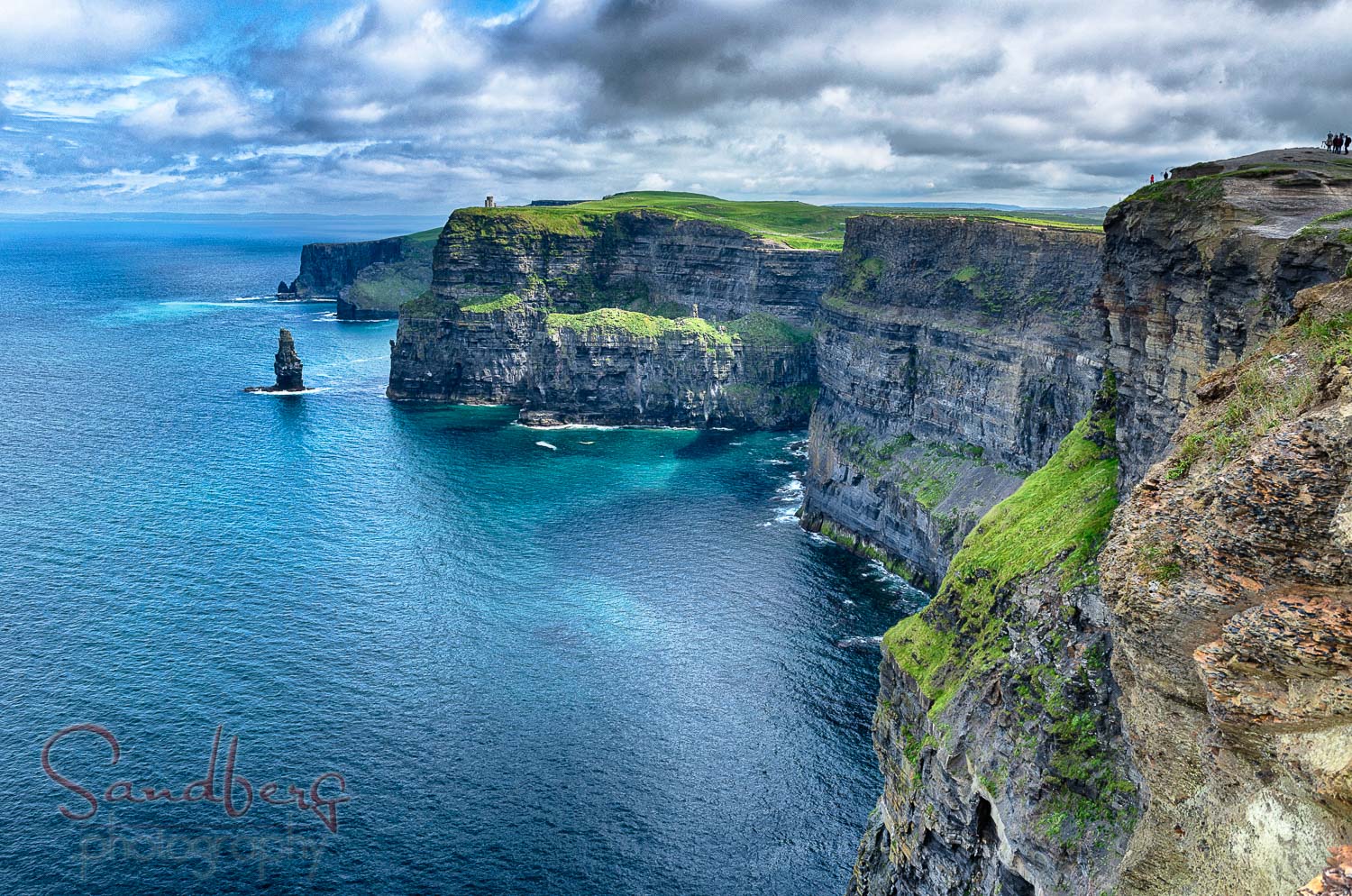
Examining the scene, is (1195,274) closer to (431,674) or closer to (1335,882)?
(1335,882)

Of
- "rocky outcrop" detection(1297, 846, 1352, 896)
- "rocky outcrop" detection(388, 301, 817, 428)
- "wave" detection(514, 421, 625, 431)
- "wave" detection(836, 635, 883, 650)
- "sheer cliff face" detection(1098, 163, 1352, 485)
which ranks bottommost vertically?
"wave" detection(836, 635, 883, 650)

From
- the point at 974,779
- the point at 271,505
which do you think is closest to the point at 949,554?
the point at 974,779

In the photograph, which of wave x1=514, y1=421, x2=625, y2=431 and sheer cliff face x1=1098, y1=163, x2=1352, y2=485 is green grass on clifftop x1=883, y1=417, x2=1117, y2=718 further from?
wave x1=514, y1=421, x2=625, y2=431

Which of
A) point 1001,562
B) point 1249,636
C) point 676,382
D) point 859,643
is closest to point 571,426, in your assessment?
point 676,382

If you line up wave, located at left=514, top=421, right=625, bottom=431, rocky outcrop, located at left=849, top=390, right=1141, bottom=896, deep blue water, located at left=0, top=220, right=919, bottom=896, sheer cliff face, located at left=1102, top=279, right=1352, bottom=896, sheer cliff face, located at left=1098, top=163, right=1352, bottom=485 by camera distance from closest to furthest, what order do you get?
sheer cliff face, located at left=1102, top=279, right=1352, bottom=896 → rocky outcrop, located at left=849, top=390, right=1141, bottom=896 → sheer cliff face, located at left=1098, top=163, right=1352, bottom=485 → deep blue water, located at left=0, top=220, right=919, bottom=896 → wave, located at left=514, top=421, right=625, bottom=431

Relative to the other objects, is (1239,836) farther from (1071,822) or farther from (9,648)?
(9,648)
